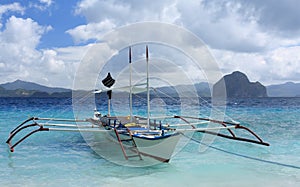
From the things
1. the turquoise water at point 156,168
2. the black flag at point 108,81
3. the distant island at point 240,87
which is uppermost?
the distant island at point 240,87

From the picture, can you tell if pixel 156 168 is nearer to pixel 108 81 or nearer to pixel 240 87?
pixel 108 81

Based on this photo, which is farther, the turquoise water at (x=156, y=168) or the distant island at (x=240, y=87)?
the distant island at (x=240, y=87)

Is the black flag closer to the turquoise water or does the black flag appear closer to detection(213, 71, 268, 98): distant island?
the turquoise water

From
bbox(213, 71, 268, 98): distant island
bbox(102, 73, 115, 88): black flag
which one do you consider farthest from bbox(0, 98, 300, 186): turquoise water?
bbox(213, 71, 268, 98): distant island

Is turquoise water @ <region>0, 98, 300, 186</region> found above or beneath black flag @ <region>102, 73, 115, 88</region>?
beneath

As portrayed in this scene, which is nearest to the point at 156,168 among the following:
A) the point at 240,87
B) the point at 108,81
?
the point at 108,81

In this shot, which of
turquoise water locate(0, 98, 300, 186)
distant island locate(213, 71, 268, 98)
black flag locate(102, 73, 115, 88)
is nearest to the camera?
turquoise water locate(0, 98, 300, 186)

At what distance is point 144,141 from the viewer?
936 cm

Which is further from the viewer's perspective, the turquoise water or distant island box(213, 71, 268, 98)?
distant island box(213, 71, 268, 98)

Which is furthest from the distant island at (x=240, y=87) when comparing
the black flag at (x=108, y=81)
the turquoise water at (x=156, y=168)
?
the turquoise water at (x=156, y=168)

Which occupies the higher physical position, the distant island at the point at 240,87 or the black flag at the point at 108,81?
the distant island at the point at 240,87

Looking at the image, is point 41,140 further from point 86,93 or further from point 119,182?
point 119,182

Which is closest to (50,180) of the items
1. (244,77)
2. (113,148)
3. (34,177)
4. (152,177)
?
(34,177)

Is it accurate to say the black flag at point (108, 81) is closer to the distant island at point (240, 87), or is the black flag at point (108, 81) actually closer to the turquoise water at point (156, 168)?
the turquoise water at point (156, 168)
